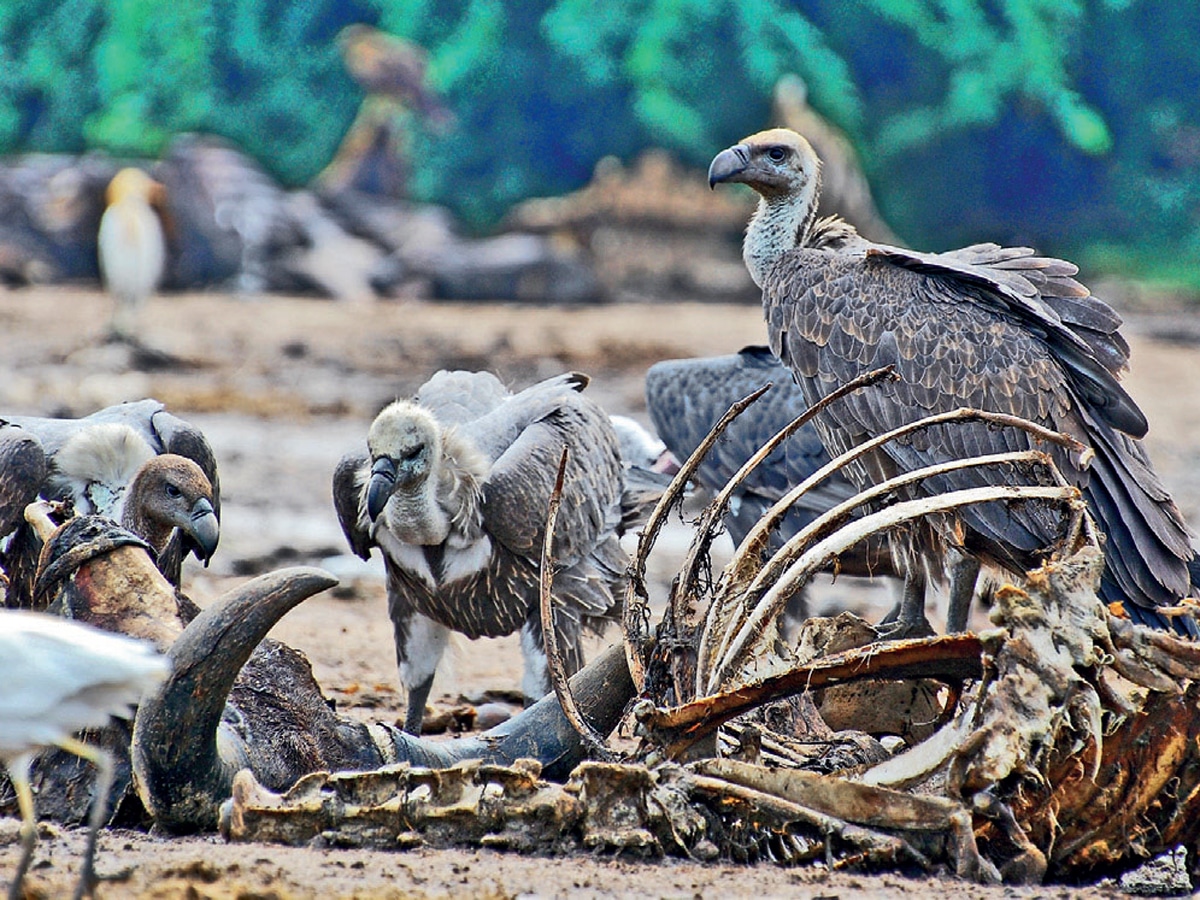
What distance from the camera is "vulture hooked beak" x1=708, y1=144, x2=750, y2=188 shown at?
579 centimetres

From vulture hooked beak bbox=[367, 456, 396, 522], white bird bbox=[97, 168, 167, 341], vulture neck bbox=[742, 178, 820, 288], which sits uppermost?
white bird bbox=[97, 168, 167, 341]

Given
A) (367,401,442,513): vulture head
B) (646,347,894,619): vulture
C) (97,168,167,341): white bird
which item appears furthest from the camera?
(97,168,167,341): white bird

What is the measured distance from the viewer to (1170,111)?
67.8ft

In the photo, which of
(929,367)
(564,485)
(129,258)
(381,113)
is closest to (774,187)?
(929,367)

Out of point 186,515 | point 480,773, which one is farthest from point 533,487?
point 480,773

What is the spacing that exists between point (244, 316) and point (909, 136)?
938cm

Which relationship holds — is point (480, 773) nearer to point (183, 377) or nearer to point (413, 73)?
point (183, 377)

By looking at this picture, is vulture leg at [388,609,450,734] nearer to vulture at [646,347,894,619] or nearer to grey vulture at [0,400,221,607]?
grey vulture at [0,400,221,607]

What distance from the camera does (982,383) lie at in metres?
4.84

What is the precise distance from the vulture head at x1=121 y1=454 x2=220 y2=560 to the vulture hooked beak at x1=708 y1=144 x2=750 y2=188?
92.9 inches

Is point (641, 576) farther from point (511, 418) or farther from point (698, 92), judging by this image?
point (698, 92)

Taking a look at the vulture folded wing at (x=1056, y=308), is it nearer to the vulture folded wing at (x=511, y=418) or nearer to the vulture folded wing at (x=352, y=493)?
the vulture folded wing at (x=511, y=418)

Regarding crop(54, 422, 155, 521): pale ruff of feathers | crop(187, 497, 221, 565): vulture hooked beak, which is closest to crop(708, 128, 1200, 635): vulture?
crop(187, 497, 221, 565): vulture hooked beak

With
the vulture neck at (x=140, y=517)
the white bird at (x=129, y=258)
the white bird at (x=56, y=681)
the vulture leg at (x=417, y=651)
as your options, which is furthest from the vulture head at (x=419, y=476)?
the white bird at (x=129, y=258)
